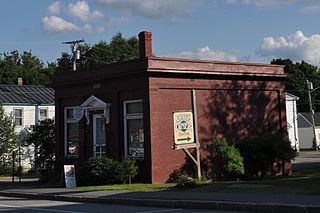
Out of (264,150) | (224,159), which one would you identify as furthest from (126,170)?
(264,150)

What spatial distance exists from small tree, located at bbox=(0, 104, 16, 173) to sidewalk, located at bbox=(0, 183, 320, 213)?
57.5ft

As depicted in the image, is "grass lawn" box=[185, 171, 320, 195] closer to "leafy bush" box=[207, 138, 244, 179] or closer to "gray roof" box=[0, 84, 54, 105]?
"leafy bush" box=[207, 138, 244, 179]

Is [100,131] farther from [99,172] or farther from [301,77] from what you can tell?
[301,77]

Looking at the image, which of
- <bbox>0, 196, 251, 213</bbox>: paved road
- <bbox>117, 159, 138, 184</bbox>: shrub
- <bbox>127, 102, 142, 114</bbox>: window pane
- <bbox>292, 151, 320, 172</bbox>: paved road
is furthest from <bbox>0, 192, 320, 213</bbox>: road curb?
<bbox>292, 151, 320, 172</bbox>: paved road

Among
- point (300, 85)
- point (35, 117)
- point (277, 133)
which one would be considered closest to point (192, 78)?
point (277, 133)

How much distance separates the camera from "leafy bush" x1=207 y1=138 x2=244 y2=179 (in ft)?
81.3

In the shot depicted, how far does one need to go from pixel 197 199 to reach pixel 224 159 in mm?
8385

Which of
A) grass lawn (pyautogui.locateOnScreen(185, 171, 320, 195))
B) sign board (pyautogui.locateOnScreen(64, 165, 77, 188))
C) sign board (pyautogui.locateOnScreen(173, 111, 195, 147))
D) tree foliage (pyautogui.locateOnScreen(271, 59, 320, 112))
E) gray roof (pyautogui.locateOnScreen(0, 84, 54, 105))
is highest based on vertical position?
tree foliage (pyautogui.locateOnScreen(271, 59, 320, 112))

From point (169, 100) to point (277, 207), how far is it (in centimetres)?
1197

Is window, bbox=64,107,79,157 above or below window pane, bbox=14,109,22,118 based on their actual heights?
below

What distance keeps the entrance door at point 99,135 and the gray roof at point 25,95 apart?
2055 cm

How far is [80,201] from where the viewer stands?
19672mm

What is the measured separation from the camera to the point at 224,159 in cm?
2486

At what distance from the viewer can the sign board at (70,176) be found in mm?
23959
